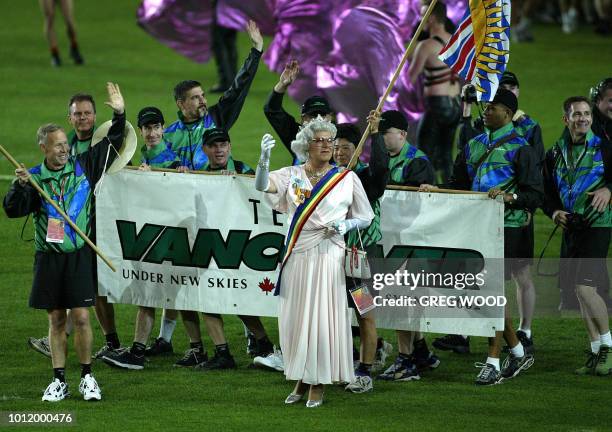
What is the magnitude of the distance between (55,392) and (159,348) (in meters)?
1.56

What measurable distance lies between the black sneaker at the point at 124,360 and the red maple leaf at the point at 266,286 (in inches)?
41.6

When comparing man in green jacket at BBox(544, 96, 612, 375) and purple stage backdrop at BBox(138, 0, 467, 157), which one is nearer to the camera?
man in green jacket at BBox(544, 96, 612, 375)

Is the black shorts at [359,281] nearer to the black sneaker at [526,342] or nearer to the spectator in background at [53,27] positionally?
the black sneaker at [526,342]

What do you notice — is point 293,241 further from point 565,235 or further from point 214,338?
point 565,235

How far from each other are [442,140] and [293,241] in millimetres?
6922

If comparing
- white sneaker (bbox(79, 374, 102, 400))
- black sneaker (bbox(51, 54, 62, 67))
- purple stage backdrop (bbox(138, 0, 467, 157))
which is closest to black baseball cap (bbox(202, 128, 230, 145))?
white sneaker (bbox(79, 374, 102, 400))

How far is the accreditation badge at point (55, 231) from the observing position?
29.1 ft

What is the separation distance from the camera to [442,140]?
15.4 metres

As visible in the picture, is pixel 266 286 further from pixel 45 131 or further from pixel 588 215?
pixel 588 215

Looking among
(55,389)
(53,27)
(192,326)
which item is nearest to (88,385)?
(55,389)

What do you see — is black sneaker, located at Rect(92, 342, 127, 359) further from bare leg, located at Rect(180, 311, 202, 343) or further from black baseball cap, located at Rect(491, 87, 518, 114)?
black baseball cap, located at Rect(491, 87, 518, 114)

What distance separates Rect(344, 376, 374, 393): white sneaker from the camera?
922 centimetres

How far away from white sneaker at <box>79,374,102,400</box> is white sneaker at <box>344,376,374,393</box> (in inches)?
67.3

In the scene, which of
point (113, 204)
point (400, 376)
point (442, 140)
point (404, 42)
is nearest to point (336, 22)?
point (404, 42)
